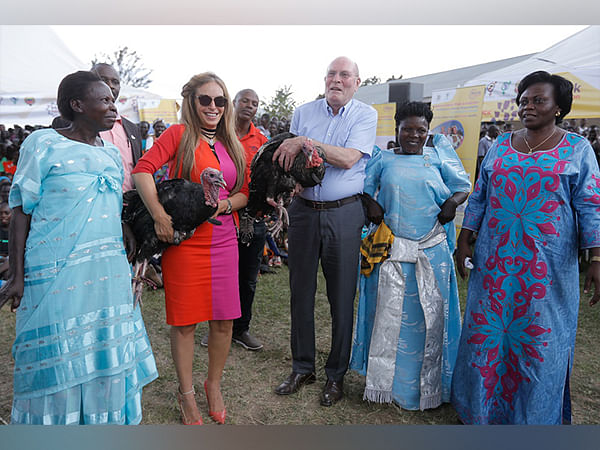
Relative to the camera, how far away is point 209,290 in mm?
2455

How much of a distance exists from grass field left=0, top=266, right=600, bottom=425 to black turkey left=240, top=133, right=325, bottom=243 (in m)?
1.29

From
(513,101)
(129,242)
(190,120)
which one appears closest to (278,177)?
(190,120)

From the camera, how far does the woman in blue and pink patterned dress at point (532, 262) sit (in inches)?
89.2

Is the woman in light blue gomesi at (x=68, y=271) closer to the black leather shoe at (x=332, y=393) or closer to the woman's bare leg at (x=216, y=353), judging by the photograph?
the woman's bare leg at (x=216, y=353)

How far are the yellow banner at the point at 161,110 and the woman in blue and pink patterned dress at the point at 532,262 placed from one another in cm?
469

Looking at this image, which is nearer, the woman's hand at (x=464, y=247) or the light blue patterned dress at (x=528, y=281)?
the light blue patterned dress at (x=528, y=281)

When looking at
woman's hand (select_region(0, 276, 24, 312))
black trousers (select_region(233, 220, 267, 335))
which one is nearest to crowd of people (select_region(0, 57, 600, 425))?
woman's hand (select_region(0, 276, 24, 312))

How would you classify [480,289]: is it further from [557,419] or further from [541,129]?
[541,129]

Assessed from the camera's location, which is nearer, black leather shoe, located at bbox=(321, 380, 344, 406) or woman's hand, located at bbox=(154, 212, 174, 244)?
woman's hand, located at bbox=(154, 212, 174, 244)

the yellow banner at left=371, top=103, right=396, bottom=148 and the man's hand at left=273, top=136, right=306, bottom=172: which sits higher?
the yellow banner at left=371, top=103, right=396, bottom=148

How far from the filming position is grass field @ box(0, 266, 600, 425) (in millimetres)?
2789

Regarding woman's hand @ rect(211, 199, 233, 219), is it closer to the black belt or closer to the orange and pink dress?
the orange and pink dress

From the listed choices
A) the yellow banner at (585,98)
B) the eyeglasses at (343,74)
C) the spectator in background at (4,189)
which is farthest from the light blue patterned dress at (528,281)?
the yellow banner at (585,98)

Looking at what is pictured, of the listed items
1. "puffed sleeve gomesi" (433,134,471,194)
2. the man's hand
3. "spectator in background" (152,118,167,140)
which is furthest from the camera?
"spectator in background" (152,118,167,140)
